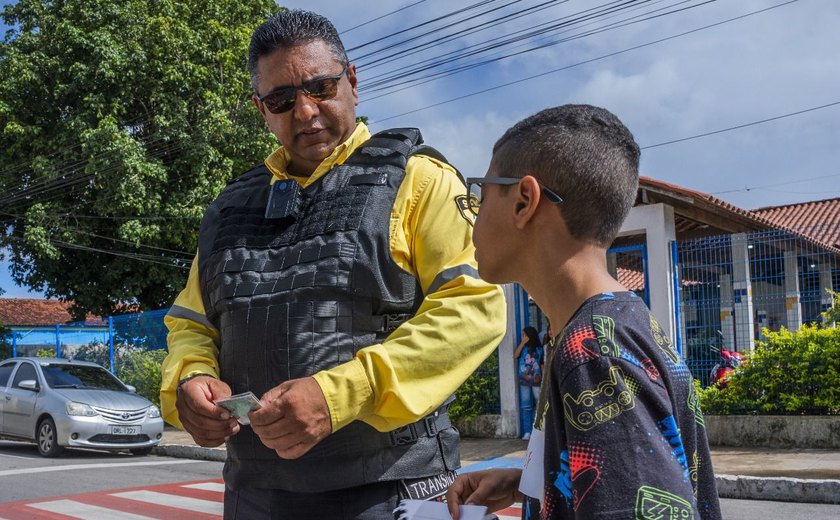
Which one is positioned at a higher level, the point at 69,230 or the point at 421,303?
the point at 69,230

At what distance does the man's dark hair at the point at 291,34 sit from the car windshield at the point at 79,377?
11354mm

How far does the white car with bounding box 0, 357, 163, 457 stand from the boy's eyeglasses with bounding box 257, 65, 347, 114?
10448mm

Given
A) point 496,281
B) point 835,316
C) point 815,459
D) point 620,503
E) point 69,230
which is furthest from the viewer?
point 69,230

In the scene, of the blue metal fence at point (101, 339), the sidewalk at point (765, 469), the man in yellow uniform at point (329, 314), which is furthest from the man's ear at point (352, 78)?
the blue metal fence at point (101, 339)

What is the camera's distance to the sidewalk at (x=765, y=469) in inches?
281

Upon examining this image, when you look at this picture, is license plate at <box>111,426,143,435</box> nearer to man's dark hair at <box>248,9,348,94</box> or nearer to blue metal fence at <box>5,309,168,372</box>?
blue metal fence at <box>5,309,168,372</box>

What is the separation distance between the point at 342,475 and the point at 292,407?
28 centimetres

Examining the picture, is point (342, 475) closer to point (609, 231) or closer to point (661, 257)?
point (609, 231)

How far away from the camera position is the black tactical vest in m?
1.88

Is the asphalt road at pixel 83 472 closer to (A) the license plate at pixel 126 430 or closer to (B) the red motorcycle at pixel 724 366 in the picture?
(A) the license plate at pixel 126 430

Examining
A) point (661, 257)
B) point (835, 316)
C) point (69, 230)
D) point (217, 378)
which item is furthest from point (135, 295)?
point (217, 378)

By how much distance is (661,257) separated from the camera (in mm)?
10609

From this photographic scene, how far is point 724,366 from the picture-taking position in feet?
32.5

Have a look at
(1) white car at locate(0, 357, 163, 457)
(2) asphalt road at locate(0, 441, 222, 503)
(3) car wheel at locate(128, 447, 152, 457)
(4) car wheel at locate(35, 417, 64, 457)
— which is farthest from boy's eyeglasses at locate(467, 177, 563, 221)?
(3) car wheel at locate(128, 447, 152, 457)
